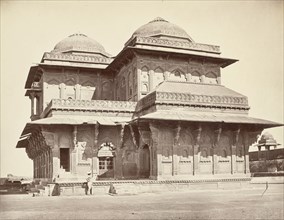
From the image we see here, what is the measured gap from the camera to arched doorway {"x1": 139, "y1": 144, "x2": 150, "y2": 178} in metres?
20.7

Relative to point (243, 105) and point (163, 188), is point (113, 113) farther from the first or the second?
point (243, 105)

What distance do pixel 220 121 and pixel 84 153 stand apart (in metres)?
7.01

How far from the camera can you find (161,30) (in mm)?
24312

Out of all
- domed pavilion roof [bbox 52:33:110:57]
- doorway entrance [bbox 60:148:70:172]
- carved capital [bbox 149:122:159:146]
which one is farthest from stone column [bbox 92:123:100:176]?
domed pavilion roof [bbox 52:33:110:57]

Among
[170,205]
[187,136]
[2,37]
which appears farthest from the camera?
[187,136]

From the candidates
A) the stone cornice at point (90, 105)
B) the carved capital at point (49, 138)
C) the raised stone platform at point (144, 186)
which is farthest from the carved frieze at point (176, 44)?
the raised stone platform at point (144, 186)

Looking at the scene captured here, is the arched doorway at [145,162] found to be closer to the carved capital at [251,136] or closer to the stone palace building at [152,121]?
the stone palace building at [152,121]

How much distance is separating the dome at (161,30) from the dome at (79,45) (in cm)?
393

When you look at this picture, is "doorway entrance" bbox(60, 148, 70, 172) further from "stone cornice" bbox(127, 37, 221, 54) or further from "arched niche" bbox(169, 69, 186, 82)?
"arched niche" bbox(169, 69, 186, 82)

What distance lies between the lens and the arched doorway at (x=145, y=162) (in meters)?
20.7

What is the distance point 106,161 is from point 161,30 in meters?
8.91

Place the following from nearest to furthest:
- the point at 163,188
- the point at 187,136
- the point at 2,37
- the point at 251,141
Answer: the point at 2,37 → the point at 163,188 → the point at 187,136 → the point at 251,141

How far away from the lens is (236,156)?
20.2m

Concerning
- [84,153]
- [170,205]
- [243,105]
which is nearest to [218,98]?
[243,105]
